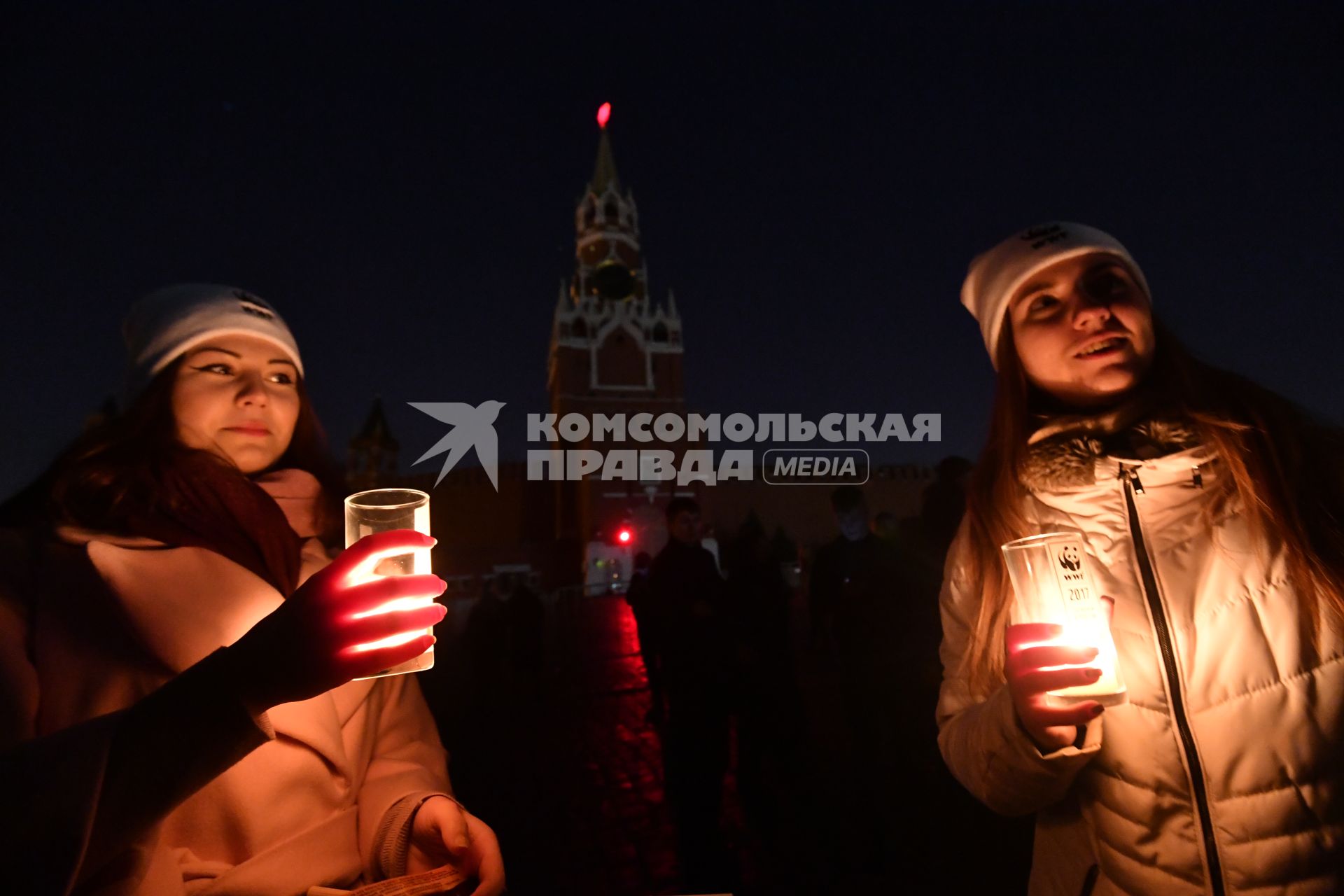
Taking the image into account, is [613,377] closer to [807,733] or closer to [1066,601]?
[807,733]

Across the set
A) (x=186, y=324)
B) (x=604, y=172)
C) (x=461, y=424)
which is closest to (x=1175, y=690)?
(x=186, y=324)

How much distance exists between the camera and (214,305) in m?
1.58

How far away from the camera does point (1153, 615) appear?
4.20ft

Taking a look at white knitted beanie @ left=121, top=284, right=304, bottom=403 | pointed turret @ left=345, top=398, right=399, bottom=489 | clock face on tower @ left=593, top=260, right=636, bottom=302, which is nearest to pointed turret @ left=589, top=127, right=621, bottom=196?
clock face on tower @ left=593, top=260, right=636, bottom=302

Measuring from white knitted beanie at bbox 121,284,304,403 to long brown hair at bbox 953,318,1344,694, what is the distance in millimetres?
1875

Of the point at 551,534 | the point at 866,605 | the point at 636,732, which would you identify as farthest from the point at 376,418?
the point at 866,605

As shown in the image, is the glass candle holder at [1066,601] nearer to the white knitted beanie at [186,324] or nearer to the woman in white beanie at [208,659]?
the woman in white beanie at [208,659]

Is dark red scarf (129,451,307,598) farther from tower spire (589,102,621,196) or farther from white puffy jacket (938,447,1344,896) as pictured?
tower spire (589,102,621,196)

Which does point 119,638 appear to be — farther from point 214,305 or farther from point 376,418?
point 376,418

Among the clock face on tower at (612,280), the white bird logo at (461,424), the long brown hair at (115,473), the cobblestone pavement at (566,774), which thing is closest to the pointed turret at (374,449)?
the white bird logo at (461,424)

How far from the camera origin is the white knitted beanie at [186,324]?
1.50 m

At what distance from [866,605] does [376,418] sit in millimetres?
37206

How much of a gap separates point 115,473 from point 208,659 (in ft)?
2.37

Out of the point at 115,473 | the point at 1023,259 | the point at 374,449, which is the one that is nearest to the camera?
the point at 115,473
